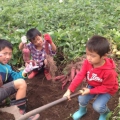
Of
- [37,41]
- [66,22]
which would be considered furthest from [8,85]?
[66,22]

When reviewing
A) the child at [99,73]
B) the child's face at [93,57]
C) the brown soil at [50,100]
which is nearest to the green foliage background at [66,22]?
the brown soil at [50,100]

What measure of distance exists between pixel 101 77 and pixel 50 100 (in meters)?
1.16

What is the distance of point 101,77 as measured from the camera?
267cm

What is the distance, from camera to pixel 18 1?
760 centimetres

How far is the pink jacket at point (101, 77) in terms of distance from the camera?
2.64 metres

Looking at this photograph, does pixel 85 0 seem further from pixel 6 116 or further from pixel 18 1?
pixel 6 116

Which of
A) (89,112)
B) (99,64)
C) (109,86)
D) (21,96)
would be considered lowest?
(89,112)

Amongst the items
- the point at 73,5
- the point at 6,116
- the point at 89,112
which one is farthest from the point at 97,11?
the point at 6,116

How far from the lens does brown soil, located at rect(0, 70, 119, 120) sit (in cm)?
321

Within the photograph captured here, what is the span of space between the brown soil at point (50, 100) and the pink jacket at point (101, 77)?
1.87 feet

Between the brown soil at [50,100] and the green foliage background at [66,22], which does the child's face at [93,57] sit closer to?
the brown soil at [50,100]

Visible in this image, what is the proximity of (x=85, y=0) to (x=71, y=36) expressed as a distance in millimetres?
2606

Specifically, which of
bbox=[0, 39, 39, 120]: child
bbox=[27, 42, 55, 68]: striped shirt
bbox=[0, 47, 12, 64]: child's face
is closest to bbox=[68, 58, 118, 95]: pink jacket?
bbox=[0, 39, 39, 120]: child

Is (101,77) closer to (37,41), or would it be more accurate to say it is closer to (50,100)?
(50,100)
